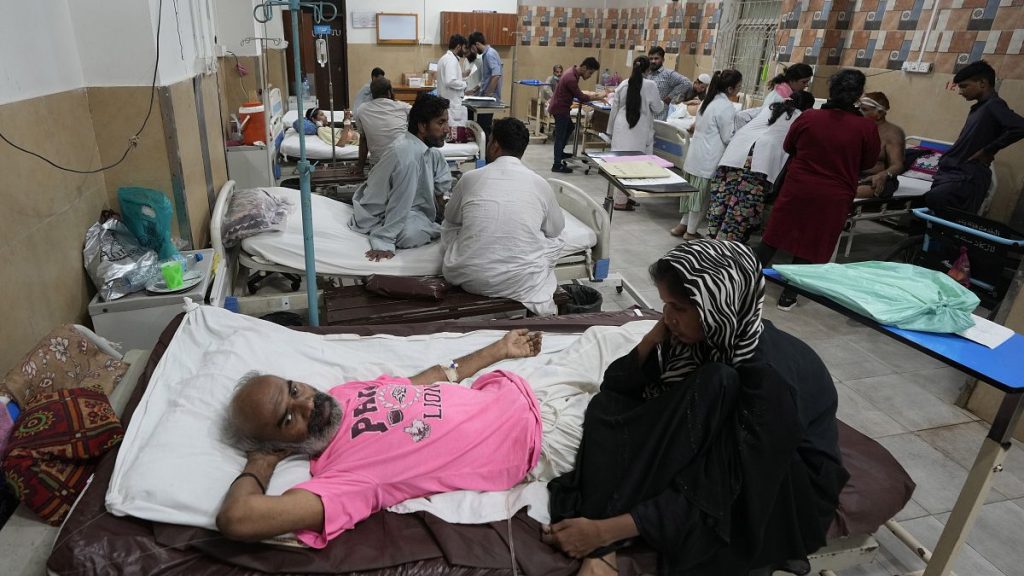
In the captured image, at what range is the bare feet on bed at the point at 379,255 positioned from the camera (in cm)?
338

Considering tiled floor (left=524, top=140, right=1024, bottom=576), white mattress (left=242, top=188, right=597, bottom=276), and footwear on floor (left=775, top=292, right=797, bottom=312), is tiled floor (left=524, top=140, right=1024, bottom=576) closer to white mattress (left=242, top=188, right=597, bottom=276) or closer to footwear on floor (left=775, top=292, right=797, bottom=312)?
footwear on floor (left=775, top=292, right=797, bottom=312)

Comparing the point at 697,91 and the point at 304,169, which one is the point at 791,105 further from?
the point at 304,169

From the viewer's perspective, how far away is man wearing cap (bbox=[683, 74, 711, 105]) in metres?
7.69

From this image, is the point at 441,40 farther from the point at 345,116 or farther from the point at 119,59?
the point at 119,59

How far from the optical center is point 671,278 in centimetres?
146

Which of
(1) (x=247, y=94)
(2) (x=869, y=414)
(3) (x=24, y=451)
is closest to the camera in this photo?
(3) (x=24, y=451)

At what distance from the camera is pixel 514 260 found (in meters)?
2.98

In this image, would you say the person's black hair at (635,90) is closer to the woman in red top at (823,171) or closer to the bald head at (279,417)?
the woman in red top at (823,171)

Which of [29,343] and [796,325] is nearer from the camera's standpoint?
[29,343]

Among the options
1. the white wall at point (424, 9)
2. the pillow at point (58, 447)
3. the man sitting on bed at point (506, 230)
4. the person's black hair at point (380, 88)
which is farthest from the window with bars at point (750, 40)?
the pillow at point (58, 447)

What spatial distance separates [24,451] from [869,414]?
3.37 metres

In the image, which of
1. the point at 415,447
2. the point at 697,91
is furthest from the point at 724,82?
the point at 415,447

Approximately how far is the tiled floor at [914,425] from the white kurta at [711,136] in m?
1.15

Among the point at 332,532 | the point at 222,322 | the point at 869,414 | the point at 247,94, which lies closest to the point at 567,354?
the point at 332,532
